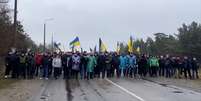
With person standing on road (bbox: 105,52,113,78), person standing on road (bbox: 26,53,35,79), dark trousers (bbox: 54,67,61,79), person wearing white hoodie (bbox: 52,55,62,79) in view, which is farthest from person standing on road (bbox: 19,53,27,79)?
person standing on road (bbox: 105,52,113,78)

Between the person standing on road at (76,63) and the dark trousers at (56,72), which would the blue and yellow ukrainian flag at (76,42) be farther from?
the dark trousers at (56,72)

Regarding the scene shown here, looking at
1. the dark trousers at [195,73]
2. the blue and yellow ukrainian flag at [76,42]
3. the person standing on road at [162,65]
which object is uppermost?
the blue and yellow ukrainian flag at [76,42]

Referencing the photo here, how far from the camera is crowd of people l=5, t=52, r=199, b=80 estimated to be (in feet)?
108

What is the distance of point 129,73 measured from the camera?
121ft

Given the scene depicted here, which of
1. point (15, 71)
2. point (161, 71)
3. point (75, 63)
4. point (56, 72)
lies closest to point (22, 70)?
point (15, 71)

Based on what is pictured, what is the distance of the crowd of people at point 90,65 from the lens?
3300 cm

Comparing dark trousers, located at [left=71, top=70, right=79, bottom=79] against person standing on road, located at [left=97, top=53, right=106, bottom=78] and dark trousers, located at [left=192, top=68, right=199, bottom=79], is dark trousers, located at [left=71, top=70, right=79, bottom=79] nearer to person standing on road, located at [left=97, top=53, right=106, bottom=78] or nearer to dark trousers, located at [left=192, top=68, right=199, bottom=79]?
person standing on road, located at [left=97, top=53, right=106, bottom=78]

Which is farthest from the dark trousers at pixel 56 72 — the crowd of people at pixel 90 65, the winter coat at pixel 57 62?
the winter coat at pixel 57 62

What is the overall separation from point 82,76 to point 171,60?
7.08 metres

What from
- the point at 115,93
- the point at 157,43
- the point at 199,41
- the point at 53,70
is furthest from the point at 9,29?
the point at 157,43

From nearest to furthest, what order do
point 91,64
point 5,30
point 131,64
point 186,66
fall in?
point 91,64 → point 131,64 → point 186,66 → point 5,30

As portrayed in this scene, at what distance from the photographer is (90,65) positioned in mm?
33844

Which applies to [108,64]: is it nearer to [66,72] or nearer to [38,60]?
[66,72]

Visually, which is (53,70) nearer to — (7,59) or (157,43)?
(7,59)
